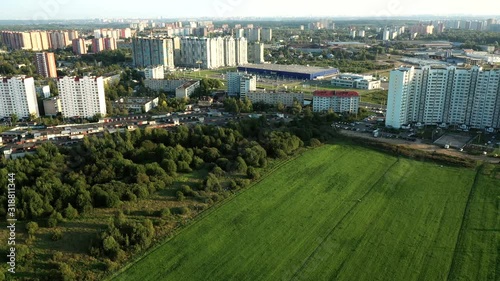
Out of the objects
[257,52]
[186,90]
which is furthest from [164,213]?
[257,52]

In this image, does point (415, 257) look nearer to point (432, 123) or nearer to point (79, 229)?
point (79, 229)

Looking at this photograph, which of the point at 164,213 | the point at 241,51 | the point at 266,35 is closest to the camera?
the point at 164,213

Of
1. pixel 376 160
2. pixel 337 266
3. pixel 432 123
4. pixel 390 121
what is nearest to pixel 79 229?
pixel 337 266

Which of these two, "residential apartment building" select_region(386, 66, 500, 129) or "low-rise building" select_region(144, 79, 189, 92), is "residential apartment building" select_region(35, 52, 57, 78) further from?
"residential apartment building" select_region(386, 66, 500, 129)

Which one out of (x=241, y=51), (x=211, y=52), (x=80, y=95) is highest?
(x=211, y=52)

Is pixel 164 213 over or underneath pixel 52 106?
underneath

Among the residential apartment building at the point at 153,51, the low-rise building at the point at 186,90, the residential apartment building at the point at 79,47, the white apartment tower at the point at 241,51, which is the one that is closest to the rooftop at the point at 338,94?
the low-rise building at the point at 186,90

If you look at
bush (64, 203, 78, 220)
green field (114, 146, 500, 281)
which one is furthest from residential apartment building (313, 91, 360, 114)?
bush (64, 203, 78, 220)

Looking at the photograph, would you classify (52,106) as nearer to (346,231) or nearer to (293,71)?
(346,231)
